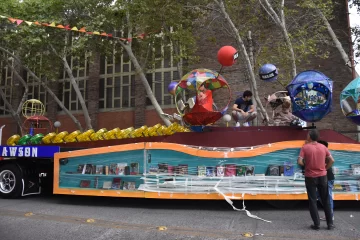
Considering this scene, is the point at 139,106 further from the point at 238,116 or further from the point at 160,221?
the point at 160,221

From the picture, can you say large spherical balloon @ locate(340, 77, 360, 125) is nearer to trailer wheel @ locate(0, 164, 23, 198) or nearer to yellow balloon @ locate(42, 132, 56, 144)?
yellow balloon @ locate(42, 132, 56, 144)

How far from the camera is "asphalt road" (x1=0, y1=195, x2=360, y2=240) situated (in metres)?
5.04

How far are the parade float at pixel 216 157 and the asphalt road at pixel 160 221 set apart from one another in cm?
39

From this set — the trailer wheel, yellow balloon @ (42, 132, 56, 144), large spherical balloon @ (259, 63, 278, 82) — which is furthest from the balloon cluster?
large spherical balloon @ (259, 63, 278, 82)

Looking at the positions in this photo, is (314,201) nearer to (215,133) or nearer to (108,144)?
(215,133)

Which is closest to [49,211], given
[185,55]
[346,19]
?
[185,55]

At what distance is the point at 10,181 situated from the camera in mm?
8461

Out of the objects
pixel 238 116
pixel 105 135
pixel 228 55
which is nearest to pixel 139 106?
pixel 105 135

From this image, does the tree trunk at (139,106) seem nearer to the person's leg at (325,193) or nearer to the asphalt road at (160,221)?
the asphalt road at (160,221)

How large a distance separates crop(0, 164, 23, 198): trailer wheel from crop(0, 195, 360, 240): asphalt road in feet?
1.31

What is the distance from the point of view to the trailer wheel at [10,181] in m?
8.27

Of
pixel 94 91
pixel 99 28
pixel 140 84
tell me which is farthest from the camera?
pixel 94 91

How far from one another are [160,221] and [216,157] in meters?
1.60

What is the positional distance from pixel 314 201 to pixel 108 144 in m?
4.60
